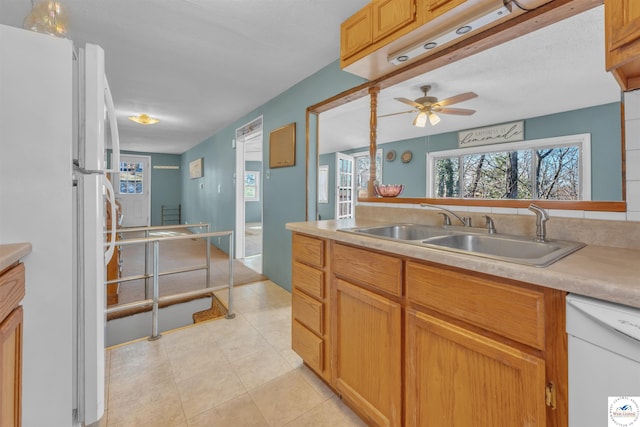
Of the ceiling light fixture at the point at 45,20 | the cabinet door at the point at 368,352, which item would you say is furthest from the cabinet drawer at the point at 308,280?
the ceiling light fixture at the point at 45,20

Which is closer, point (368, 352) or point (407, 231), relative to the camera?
point (368, 352)

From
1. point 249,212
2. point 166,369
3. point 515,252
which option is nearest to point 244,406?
point 166,369

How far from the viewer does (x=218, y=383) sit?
153 cm

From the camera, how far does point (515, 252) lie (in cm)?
111

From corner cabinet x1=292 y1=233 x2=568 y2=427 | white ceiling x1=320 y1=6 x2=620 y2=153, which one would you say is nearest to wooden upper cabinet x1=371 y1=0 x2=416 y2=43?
white ceiling x1=320 y1=6 x2=620 y2=153

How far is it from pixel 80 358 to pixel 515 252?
1.85 meters

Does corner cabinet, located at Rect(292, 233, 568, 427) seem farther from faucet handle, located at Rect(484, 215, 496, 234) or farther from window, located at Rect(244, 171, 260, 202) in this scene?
window, located at Rect(244, 171, 260, 202)

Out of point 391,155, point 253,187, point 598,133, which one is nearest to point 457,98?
point 391,155

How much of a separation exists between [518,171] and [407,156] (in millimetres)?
681

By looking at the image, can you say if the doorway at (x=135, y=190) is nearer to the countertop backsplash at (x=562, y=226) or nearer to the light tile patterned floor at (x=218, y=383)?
the light tile patterned floor at (x=218, y=383)

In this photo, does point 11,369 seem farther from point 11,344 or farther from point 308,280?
point 308,280

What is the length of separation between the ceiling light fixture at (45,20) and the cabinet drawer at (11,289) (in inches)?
44.3

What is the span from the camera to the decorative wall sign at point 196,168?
6336mm

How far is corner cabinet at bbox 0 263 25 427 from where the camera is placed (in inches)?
30.4
